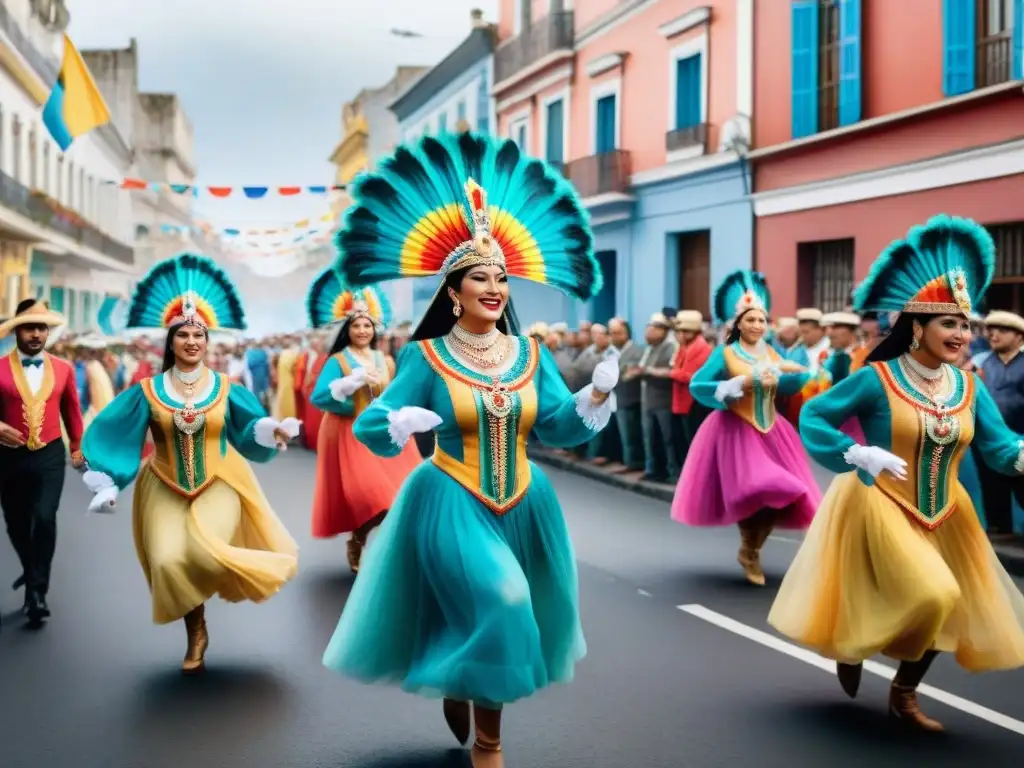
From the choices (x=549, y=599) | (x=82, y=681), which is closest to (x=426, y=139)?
(x=549, y=599)

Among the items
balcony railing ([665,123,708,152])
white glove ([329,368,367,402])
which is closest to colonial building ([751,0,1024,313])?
balcony railing ([665,123,708,152])

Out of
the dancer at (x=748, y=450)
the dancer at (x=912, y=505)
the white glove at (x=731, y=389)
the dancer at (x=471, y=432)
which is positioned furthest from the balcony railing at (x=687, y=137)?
the dancer at (x=471, y=432)

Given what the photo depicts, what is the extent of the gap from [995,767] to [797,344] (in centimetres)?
1019

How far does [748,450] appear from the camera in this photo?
Result: 9.20 m

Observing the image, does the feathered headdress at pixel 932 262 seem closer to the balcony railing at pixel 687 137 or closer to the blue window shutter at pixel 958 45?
the blue window shutter at pixel 958 45

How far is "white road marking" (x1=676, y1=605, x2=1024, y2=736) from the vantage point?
588cm

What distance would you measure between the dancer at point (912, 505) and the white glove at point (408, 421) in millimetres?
1823

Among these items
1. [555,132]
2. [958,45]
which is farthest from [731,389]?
[555,132]

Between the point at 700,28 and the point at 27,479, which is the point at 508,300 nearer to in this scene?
the point at 27,479

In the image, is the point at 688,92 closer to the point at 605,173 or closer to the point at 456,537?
the point at 605,173

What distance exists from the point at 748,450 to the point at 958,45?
9111 millimetres

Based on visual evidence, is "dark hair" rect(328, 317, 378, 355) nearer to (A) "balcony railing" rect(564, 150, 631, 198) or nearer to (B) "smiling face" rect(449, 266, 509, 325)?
(B) "smiling face" rect(449, 266, 509, 325)

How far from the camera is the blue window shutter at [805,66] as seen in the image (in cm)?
1948

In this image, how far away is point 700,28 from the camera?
76.0 ft
